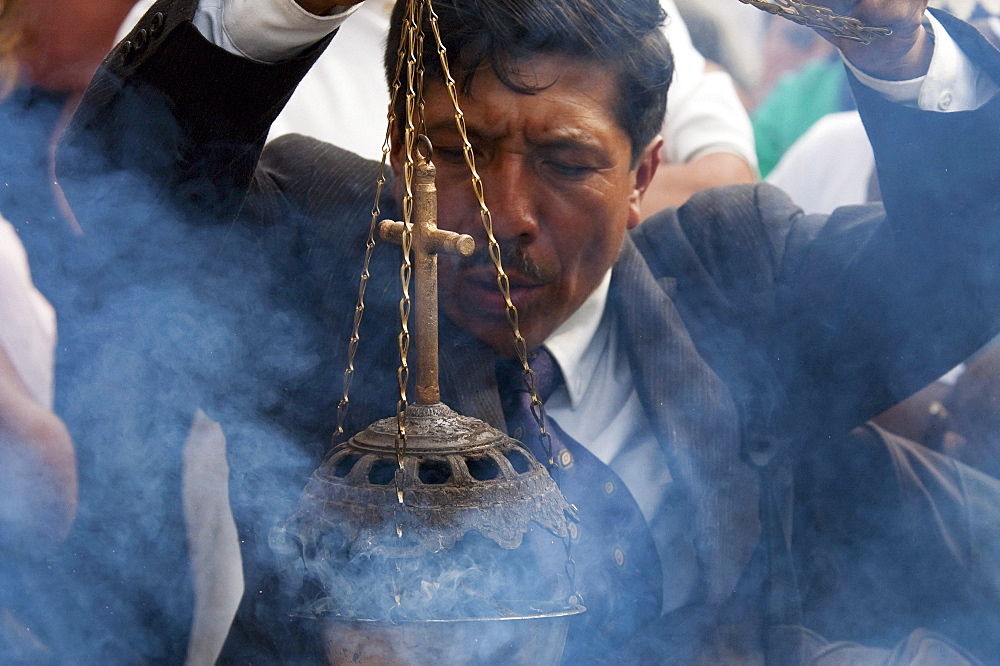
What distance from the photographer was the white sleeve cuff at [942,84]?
220cm

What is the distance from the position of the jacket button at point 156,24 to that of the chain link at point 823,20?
3.82 ft

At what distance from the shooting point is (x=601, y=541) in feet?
7.75

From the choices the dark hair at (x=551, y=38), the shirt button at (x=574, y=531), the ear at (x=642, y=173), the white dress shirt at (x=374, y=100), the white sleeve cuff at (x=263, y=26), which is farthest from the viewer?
the white dress shirt at (x=374, y=100)

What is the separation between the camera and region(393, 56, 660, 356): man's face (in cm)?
216

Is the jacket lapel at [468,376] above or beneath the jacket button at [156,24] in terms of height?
beneath

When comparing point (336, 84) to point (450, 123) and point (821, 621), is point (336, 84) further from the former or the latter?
point (821, 621)

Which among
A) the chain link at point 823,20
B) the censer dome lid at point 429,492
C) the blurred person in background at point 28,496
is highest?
the chain link at point 823,20

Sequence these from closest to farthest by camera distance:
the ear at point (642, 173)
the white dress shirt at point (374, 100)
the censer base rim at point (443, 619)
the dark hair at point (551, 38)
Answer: the censer base rim at point (443, 619) → the dark hair at point (551, 38) → the ear at point (642, 173) → the white dress shirt at point (374, 100)

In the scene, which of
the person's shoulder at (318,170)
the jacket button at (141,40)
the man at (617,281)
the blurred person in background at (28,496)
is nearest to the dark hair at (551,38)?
the man at (617,281)

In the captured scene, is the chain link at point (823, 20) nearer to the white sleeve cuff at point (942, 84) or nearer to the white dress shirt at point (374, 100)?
the white sleeve cuff at point (942, 84)

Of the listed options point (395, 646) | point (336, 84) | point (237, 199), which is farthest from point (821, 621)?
point (336, 84)

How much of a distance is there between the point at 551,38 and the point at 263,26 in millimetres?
698

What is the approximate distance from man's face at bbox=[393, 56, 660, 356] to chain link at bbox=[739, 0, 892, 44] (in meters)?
0.48

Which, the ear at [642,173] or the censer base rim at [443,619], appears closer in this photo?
the censer base rim at [443,619]
